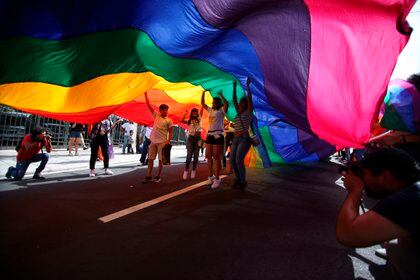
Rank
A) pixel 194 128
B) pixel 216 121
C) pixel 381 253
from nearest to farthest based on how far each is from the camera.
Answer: pixel 381 253
pixel 216 121
pixel 194 128

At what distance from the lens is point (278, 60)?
4059 millimetres

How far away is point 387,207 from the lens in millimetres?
1470

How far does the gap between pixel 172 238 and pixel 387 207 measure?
228cm

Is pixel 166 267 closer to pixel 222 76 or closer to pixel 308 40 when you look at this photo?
pixel 308 40

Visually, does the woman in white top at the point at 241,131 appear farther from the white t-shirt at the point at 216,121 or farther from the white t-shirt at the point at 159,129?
the white t-shirt at the point at 159,129

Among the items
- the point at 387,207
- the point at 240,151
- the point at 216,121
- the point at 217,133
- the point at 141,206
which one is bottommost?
the point at 141,206

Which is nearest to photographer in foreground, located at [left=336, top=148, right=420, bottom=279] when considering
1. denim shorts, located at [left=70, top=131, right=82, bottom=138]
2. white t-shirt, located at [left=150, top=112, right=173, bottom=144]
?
white t-shirt, located at [left=150, top=112, right=173, bottom=144]

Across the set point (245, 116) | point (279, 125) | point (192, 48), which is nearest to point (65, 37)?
point (192, 48)

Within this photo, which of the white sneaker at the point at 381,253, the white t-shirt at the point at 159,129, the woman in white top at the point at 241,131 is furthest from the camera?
the white t-shirt at the point at 159,129

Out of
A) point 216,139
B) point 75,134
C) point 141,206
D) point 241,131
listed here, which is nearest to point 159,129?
point 216,139

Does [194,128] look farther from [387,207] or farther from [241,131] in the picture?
[387,207]

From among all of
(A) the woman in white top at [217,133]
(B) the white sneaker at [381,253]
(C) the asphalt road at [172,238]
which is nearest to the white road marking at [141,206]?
(C) the asphalt road at [172,238]

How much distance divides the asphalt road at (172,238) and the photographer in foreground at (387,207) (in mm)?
1070

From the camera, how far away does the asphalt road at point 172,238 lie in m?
2.53
